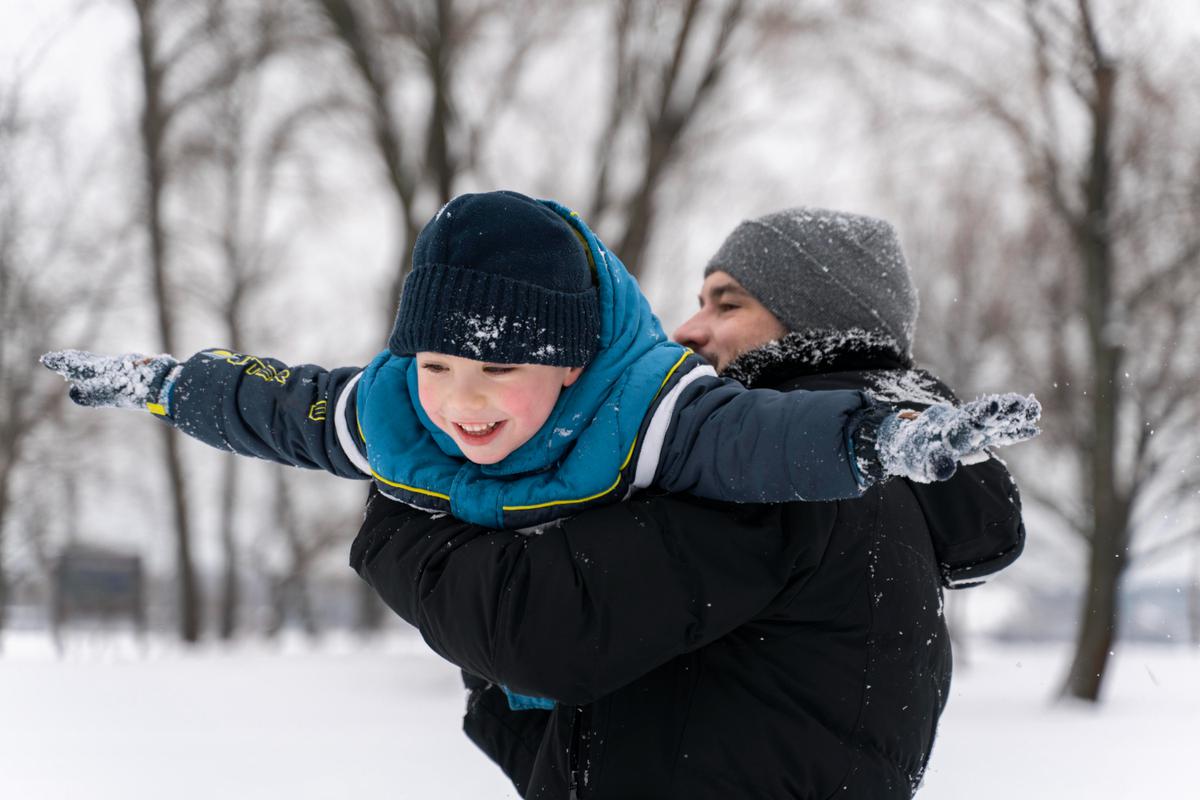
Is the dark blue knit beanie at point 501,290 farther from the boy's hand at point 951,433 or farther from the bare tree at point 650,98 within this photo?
the bare tree at point 650,98

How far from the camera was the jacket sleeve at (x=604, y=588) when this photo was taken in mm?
1195

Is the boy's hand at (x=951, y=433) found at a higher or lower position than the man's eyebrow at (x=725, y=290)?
lower

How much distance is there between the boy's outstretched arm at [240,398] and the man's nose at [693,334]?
1.92 ft

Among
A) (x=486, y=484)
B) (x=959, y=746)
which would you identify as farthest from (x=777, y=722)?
(x=959, y=746)

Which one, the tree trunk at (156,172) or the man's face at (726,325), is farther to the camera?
the tree trunk at (156,172)

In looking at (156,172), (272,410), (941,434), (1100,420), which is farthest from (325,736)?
(156,172)

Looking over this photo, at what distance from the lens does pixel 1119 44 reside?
6.71 metres

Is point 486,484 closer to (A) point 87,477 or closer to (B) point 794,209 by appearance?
(B) point 794,209

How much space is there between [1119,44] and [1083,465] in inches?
220

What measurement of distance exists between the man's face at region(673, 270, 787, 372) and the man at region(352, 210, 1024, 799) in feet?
0.42

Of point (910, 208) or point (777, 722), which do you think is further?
point (910, 208)

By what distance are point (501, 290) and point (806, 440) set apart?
471 millimetres

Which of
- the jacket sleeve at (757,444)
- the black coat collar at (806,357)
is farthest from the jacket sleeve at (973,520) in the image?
the jacket sleeve at (757,444)

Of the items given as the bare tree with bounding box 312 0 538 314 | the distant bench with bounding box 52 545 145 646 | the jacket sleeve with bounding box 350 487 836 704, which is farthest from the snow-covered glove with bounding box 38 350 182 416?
the distant bench with bounding box 52 545 145 646
